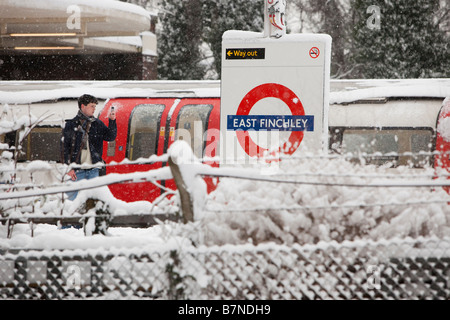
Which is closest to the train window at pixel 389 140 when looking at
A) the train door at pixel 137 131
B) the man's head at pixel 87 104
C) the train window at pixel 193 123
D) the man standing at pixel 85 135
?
the train window at pixel 193 123

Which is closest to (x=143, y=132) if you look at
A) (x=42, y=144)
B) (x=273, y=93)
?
(x=42, y=144)

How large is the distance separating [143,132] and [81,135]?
2.87m

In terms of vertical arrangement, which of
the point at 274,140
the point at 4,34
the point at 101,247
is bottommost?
the point at 101,247

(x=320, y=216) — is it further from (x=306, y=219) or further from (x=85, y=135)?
(x=85, y=135)

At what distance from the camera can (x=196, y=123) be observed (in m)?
9.56

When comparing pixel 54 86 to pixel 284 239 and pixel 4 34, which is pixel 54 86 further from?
pixel 284 239

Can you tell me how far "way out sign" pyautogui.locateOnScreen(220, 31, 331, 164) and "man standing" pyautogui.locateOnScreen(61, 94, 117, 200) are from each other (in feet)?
6.47

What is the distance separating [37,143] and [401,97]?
615 cm

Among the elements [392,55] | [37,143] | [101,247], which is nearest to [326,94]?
[101,247]

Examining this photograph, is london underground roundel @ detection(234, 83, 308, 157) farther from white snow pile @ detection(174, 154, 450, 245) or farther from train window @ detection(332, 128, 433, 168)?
train window @ detection(332, 128, 433, 168)

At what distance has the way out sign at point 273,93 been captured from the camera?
528cm

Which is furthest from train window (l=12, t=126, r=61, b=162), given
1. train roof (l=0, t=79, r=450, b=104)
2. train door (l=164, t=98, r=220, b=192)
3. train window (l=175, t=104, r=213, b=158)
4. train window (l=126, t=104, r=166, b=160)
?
train window (l=175, t=104, r=213, b=158)

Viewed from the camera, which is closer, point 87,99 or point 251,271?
point 251,271
